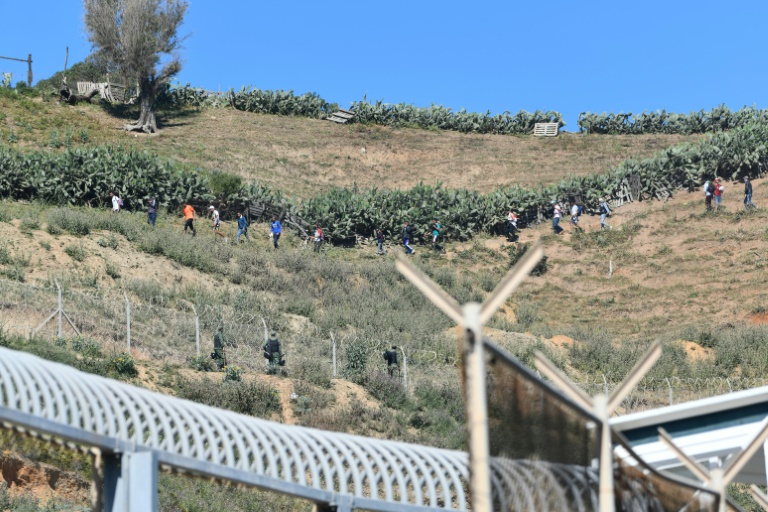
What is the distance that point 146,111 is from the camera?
6309cm

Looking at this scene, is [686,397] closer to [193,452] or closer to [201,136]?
[193,452]

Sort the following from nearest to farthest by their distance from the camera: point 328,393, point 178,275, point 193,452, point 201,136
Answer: point 193,452 < point 328,393 < point 178,275 < point 201,136

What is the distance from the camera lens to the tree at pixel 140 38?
62.6m

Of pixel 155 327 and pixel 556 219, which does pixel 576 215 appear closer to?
pixel 556 219

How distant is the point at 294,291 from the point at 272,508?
18653 mm

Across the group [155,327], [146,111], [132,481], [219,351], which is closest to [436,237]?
[146,111]

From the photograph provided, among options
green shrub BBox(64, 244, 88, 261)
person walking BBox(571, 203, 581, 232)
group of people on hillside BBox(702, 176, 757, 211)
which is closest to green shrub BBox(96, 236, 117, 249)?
green shrub BBox(64, 244, 88, 261)

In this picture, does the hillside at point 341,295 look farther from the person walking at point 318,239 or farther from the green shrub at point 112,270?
the person walking at point 318,239

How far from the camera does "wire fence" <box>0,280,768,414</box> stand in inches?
1067

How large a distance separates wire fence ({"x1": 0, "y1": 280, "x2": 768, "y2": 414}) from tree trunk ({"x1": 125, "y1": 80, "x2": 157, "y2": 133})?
3048 centimetres

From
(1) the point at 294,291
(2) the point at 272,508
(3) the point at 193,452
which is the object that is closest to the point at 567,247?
(1) the point at 294,291

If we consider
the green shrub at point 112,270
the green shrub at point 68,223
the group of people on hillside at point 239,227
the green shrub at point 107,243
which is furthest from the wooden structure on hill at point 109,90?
the green shrub at point 112,270

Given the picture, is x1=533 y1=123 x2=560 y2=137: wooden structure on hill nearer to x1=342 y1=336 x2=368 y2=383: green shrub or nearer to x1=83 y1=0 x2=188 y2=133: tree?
x1=83 y1=0 x2=188 y2=133: tree

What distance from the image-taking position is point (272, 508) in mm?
20719
